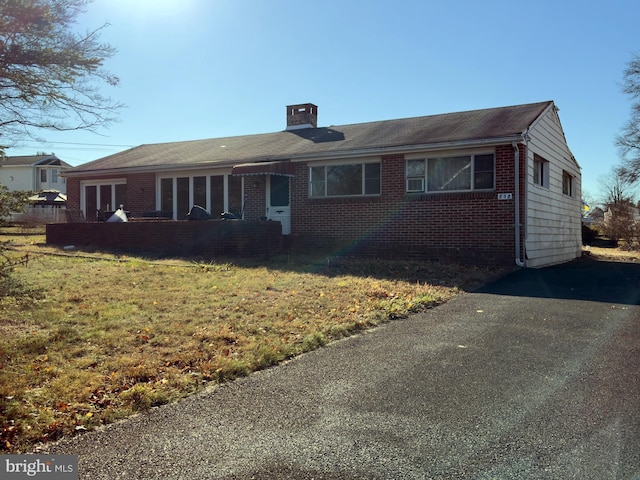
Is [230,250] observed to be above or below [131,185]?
below

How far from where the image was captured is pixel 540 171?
1454cm

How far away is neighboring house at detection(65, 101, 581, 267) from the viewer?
12602 mm

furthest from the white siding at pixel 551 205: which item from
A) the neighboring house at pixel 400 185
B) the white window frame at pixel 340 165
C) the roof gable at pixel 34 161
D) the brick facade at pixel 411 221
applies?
the roof gable at pixel 34 161

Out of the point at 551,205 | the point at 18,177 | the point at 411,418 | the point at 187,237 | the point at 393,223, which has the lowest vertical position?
the point at 411,418

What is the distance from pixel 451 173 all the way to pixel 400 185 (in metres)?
1.38

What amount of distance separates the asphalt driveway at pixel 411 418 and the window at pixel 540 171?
28.6 feet

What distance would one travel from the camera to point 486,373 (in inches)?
182

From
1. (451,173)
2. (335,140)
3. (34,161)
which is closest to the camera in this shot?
(451,173)

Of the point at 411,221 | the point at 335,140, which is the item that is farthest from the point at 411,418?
the point at 335,140

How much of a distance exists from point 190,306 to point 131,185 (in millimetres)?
13012

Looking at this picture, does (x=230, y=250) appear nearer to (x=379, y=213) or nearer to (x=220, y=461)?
(x=379, y=213)

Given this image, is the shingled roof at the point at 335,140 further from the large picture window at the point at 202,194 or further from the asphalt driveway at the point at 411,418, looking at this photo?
the asphalt driveway at the point at 411,418

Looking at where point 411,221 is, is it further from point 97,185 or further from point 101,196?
point 97,185

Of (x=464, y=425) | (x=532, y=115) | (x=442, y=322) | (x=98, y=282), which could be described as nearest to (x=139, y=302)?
(x=98, y=282)
